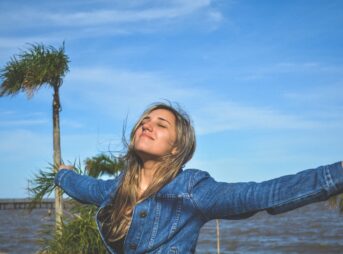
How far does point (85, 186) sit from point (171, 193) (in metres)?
0.72

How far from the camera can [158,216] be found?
7.27 feet

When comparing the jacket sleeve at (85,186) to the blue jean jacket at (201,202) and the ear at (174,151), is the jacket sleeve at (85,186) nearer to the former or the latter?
the blue jean jacket at (201,202)

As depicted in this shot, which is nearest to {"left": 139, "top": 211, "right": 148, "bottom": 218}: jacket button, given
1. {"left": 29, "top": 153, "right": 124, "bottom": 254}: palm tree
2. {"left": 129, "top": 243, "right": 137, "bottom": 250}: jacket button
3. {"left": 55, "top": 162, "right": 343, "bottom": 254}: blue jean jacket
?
{"left": 55, "top": 162, "right": 343, "bottom": 254}: blue jean jacket

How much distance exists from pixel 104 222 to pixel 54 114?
948 centimetres

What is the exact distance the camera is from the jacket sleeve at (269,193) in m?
1.74


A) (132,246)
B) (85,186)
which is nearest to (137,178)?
(132,246)

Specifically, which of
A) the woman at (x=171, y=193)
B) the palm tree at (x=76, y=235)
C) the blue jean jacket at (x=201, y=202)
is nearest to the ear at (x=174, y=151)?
the woman at (x=171, y=193)

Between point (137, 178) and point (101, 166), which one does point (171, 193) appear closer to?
point (137, 178)

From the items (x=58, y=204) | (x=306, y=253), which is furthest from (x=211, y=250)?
(x=58, y=204)

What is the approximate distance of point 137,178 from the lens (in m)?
2.43

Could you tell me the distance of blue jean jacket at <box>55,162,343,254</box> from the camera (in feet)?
5.87

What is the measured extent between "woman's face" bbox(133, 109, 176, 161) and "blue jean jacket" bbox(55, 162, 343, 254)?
176 millimetres

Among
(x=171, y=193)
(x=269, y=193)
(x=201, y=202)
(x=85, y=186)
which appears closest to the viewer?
(x=269, y=193)

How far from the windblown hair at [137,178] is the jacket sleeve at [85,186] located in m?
0.13
